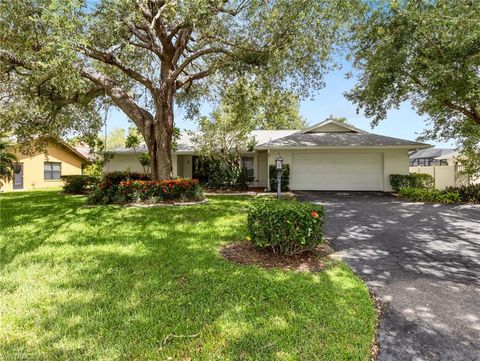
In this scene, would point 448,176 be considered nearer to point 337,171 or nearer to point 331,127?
point 337,171

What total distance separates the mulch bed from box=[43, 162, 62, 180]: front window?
24031 mm

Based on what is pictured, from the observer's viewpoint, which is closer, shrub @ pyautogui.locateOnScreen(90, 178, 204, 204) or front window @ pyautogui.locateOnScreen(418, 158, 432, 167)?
shrub @ pyautogui.locateOnScreen(90, 178, 204, 204)

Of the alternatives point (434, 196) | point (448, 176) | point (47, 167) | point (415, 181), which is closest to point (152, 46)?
point (434, 196)

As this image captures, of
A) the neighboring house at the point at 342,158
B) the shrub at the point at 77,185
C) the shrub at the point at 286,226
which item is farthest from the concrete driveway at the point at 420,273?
the shrub at the point at 77,185

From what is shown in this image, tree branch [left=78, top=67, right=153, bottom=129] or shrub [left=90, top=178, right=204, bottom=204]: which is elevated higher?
tree branch [left=78, top=67, right=153, bottom=129]

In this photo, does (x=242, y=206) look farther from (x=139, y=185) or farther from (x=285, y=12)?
(x=285, y=12)

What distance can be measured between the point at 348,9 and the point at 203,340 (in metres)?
10.3

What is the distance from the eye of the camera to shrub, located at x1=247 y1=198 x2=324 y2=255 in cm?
454

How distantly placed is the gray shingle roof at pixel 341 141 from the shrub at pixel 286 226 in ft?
34.5

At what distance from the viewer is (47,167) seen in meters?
23.2

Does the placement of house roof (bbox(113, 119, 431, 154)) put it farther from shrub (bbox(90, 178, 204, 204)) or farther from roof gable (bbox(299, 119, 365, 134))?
shrub (bbox(90, 178, 204, 204))

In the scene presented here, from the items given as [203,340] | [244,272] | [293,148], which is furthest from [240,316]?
[293,148]

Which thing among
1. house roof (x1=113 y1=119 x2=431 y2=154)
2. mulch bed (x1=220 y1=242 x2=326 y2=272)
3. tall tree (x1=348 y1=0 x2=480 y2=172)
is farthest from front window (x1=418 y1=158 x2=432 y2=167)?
mulch bed (x1=220 y1=242 x2=326 y2=272)

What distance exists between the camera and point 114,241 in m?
5.83
